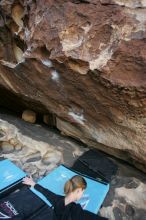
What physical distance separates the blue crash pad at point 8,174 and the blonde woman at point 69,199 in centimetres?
5

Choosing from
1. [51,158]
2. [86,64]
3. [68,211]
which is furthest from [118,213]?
[86,64]

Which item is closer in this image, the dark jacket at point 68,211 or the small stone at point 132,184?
the dark jacket at point 68,211

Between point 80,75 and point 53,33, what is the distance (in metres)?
0.28

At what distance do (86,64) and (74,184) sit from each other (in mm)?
686

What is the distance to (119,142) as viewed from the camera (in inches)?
83.5

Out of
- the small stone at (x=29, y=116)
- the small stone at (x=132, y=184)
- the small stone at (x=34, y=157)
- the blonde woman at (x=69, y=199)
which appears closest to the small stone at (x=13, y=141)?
the small stone at (x=34, y=157)

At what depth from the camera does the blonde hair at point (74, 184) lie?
192 centimetres

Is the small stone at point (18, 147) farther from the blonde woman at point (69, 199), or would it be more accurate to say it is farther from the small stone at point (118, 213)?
the small stone at point (118, 213)

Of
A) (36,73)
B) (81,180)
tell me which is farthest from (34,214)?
(36,73)

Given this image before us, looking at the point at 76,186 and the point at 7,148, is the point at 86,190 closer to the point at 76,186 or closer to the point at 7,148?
the point at 76,186

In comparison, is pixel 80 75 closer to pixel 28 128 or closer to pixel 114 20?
pixel 114 20

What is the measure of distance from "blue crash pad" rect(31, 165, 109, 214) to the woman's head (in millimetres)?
31

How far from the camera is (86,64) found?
1.87 metres

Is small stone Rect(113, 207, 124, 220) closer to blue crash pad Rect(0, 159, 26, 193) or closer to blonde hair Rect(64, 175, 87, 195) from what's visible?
blonde hair Rect(64, 175, 87, 195)
